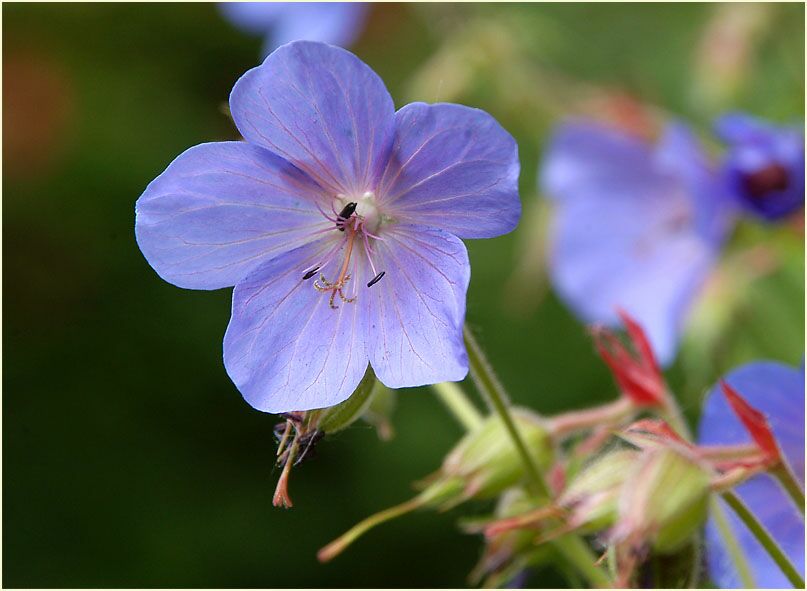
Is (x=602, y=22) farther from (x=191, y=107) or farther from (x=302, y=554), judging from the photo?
(x=302, y=554)

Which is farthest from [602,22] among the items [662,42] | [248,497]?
[248,497]

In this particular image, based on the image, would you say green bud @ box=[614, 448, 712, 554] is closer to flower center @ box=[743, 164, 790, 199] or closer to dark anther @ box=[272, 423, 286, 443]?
dark anther @ box=[272, 423, 286, 443]

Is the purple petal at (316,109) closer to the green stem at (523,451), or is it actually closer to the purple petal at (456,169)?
the purple petal at (456,169)

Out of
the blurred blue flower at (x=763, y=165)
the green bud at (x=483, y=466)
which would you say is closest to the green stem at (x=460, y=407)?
the green bud at (x=483, y=466)

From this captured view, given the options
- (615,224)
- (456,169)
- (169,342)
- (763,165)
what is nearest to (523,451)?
(456,169)

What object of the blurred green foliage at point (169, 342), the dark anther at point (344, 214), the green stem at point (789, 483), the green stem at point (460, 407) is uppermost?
the dark anther at point (344, 214)

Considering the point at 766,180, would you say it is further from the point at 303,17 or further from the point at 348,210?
the point at 303,17
